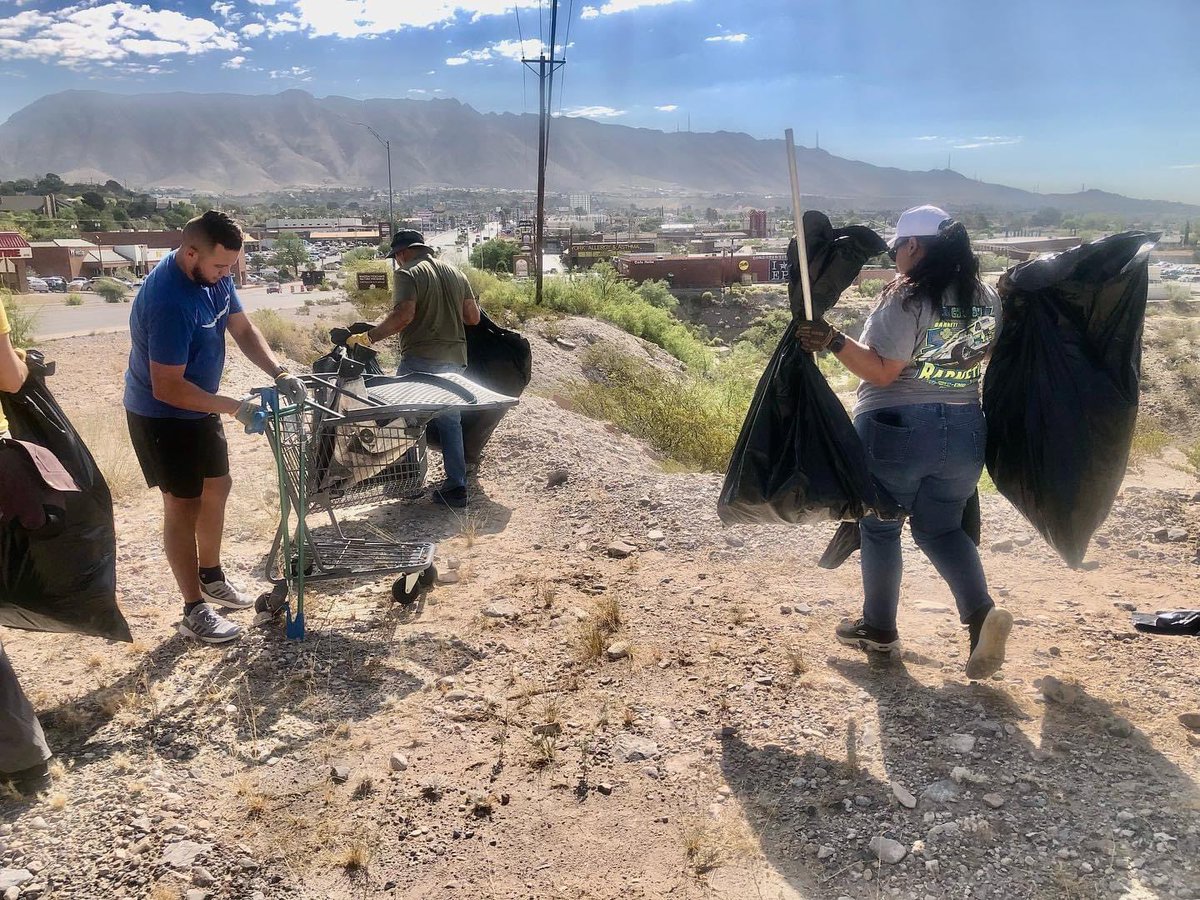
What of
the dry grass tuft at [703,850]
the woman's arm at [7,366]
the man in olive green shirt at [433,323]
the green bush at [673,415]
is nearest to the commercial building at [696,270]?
the green bush at [673,415]

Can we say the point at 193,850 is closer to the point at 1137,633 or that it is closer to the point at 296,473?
the point at 296,473

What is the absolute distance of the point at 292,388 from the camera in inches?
142

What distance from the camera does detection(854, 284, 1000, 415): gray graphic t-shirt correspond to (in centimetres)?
305

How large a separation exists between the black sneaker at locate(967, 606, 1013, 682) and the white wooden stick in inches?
47.4

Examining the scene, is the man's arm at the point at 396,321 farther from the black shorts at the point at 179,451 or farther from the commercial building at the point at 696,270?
the commercial building at the point at 696,270

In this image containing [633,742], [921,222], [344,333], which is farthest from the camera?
[344,333]

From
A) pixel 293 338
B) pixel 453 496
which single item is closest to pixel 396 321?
pixel 453 496

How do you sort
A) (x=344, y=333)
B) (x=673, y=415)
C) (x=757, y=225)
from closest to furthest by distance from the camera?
(x=344, y=333) < (x=673, y=415) < (x=757, y=225)

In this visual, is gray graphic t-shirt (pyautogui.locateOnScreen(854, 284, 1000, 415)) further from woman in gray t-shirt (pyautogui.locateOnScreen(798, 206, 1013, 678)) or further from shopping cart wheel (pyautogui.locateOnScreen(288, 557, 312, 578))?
shopping cart wheel (pyautogui.locateOnScreen(288, 557, 312, 578))

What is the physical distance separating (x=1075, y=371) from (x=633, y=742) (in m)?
2.12

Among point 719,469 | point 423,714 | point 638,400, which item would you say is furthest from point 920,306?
point 638,400

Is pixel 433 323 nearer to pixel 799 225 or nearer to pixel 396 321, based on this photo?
pixel 396 321

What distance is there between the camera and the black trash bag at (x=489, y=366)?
22.1 feet

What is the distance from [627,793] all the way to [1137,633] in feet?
7.78
